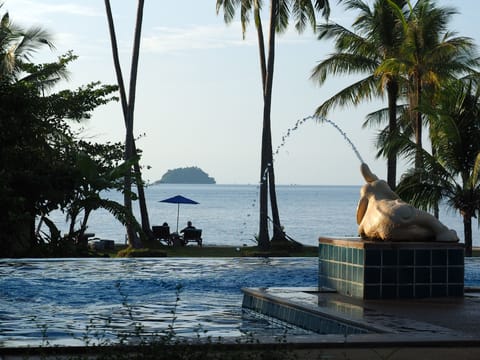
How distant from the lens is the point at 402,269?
1176cm

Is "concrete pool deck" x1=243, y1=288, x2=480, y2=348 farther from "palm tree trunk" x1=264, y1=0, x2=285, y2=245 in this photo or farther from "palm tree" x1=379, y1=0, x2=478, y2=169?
"palm tree" x1=379, y1=0, x2=478, y2=169

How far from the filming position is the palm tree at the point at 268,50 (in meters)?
29.0

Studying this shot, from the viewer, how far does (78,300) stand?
1298 centimetres

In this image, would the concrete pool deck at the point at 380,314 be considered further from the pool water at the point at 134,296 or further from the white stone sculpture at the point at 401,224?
the white stone sculpture at the point at 401,224

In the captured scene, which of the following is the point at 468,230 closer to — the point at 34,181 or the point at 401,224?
the point at 34,181

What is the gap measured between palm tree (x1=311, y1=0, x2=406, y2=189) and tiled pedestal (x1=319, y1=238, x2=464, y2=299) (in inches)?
818

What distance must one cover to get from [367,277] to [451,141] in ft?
40.8

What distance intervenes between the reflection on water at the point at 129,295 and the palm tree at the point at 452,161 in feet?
16.9

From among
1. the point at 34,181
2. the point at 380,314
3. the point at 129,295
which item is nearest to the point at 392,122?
the point at 34,181

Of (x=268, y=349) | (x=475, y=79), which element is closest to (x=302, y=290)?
(x=268, y=349)

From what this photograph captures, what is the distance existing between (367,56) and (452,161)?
35.8 feet

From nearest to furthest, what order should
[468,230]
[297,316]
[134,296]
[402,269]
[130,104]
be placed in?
[297,316] → [402,269] → [134,296] → [468,230] → [130,104]

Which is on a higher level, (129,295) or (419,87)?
(419,87)

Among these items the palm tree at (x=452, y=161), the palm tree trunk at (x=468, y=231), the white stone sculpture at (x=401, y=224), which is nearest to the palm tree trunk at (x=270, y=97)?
the palm tree at (x=452, y=161)
